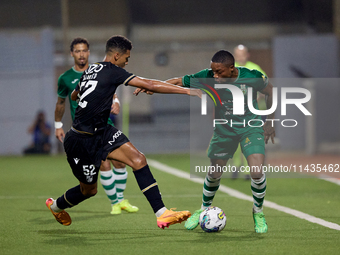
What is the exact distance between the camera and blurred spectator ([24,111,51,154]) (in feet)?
65.2

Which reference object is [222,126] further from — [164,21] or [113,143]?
[164,21]

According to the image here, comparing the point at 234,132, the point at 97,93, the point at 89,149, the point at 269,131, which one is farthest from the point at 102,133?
the point at 269,131

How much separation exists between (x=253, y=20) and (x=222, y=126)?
19499 mm

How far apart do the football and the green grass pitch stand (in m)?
0.09

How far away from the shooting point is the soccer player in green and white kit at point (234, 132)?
19.3ft

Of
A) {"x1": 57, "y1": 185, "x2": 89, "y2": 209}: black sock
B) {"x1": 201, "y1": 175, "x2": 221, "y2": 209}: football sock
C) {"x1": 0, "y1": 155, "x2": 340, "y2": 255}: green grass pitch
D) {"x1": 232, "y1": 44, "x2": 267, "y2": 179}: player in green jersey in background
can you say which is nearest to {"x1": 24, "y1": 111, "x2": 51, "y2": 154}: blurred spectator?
{"x1": 0, "y1": 155, "x2": 340, "y2": 255}: green grass pitch

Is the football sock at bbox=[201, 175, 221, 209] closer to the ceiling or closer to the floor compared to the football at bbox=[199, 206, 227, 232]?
closer to the ceiling

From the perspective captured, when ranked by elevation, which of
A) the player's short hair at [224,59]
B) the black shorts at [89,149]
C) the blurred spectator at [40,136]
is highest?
the player's short hair at [224,59]

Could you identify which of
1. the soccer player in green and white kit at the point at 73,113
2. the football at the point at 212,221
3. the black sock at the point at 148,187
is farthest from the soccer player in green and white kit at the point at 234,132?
the soccer player in green and white kit at the point at 73,113

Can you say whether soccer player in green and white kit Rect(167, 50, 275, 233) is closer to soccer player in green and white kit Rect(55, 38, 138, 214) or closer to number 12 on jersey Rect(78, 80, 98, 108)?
number 12 on jersey Rect(78, 80, 98, 108)

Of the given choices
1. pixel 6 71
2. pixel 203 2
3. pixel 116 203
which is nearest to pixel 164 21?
pixel 203 2

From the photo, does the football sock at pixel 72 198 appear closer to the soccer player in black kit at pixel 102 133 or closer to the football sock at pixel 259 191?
the soccer player in black kit at pixel 102 133

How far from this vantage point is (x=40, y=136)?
19953 mm

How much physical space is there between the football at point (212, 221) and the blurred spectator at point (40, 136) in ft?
48.0
